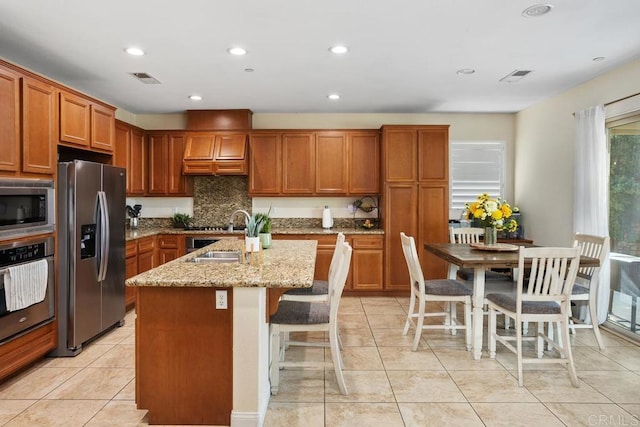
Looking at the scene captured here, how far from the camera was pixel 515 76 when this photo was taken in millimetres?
4051

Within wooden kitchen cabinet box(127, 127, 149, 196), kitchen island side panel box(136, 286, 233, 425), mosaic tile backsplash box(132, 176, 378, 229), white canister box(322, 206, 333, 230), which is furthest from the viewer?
mosaic tile backsplash box(132, 176, 378, 229)

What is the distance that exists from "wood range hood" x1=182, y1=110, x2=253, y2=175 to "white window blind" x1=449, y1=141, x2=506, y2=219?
3084 millimetres

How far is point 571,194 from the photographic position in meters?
4.52

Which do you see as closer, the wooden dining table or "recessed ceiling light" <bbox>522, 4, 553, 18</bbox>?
"recessed ceiling light" <bbox>522, 4, 553, 18</bbox>

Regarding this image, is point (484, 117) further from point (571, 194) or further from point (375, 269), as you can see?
point (375, 269)

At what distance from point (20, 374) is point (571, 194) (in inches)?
221

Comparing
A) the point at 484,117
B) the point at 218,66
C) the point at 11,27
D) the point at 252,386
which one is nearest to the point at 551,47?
the point at 484,117

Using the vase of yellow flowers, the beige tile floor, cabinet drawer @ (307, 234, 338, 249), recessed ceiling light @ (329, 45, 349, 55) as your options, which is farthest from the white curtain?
cabinet drawer @ (307, 234, 338, 249)

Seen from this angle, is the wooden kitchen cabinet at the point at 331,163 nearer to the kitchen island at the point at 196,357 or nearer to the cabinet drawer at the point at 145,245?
the cabinet drawer at the point at 145,245

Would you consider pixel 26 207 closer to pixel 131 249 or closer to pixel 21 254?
pixel 21 254

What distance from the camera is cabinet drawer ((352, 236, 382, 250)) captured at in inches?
208

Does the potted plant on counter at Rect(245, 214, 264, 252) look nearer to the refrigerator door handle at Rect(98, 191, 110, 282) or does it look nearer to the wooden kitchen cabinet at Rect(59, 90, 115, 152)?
the refrigerator door handle at Rect(98, 191, 110, 282)

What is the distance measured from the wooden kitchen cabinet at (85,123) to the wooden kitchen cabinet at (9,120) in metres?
0.46

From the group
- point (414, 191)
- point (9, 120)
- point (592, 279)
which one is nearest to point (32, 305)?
point (9, 120)
